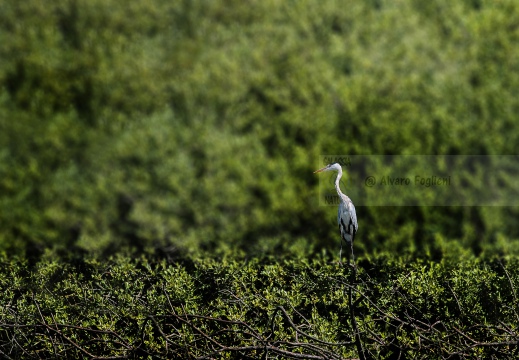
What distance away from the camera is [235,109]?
28.5 feet

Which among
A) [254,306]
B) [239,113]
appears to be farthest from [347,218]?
[239,113]

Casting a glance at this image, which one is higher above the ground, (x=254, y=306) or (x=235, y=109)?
(x=254, y=306)

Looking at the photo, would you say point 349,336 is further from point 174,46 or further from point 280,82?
point 174,46

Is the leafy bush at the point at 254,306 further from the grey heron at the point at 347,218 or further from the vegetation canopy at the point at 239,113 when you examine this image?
the vegetation canopy at the point at 239,113

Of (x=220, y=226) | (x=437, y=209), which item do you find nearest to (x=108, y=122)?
(x=220, y=226)

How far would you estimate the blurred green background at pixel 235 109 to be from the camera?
25.8ft

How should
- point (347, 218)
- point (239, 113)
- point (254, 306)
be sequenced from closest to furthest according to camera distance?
point (254, 306)
point (347, 218)
point (239, 113)

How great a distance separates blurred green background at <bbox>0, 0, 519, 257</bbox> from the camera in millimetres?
7867

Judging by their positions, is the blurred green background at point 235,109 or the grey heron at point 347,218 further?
the blurred green background at point 235,109

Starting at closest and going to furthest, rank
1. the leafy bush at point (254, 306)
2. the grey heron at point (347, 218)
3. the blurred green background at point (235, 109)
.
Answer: the leafy bush at point (254, 306) < the grey heron at point (347, 218) < the blurred green background at point (235, 109)

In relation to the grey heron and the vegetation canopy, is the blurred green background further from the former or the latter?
the grey heron

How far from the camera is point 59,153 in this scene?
28.5 ft

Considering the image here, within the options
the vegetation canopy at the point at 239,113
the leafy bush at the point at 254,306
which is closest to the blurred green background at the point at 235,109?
the vegetation canopy at the point at 239,113

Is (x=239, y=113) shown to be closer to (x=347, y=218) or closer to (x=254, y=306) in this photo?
(x=347, y=218)
